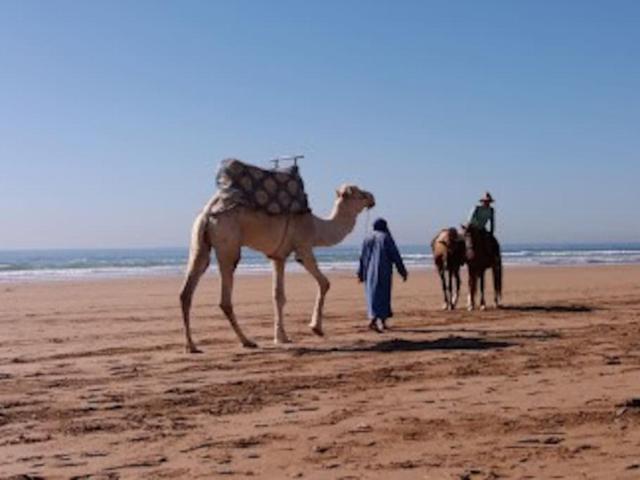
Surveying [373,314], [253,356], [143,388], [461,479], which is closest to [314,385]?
[143,388]

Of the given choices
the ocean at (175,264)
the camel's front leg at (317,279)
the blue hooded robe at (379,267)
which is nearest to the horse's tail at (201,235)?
the camel's front leg at (317,279)

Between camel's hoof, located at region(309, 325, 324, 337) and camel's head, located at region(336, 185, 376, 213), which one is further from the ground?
camel's head, located at region(336, 185, 376, 213)

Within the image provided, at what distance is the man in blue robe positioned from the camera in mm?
13859

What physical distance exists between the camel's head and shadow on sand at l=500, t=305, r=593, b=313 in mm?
4772

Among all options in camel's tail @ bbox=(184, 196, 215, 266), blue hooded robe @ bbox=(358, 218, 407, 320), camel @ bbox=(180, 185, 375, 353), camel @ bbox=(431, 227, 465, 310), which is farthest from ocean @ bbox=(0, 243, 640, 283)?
camel's tail @ bbox=(184, 196, 215, 266)

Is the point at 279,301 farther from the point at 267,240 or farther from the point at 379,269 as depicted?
the point at 379,269

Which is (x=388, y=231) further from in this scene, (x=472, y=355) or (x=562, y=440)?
(x=562, y=440)

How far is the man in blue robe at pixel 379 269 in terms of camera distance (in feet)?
45.5

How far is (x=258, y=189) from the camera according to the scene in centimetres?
1212

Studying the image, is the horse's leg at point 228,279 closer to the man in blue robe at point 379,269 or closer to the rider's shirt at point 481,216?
the man in blue robe at point 379,269

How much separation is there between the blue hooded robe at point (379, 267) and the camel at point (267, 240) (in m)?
0.72

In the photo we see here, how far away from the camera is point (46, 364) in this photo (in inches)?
422

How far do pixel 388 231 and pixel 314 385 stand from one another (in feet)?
20.1

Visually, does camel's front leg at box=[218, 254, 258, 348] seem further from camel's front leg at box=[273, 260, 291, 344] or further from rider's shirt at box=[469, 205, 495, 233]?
rider's shirt at box=[469, 205, 495, 233]
